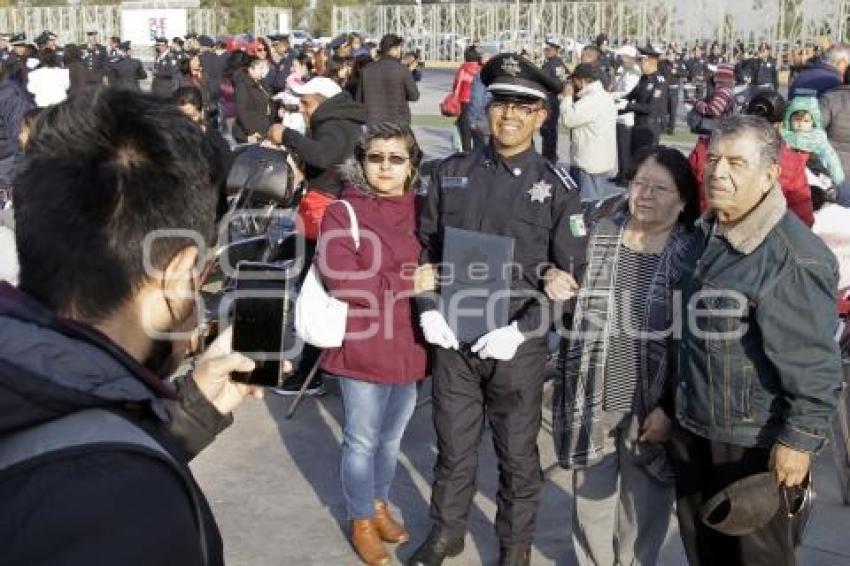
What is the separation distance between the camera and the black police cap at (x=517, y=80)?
401cm

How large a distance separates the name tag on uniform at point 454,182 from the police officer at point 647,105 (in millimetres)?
10263

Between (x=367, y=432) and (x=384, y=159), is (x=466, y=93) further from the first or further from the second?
(x=367, y=432)

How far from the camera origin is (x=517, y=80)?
4027 millimetres

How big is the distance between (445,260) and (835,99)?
524cm

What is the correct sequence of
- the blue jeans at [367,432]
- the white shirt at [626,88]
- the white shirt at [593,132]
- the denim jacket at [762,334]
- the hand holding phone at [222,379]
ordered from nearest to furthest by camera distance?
the hand holding phone at [222,379] < the denim jacket at [762,334] < the blue jeans at [367,432] < the white shirt at [593,132] < the white shirt at [626,88]

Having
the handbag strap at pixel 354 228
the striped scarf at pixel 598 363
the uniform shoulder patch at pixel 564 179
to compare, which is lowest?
the striped scarf at pixel 598 363

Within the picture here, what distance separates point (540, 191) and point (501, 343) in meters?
0.57

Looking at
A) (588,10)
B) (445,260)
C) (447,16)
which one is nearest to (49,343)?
(445,260)

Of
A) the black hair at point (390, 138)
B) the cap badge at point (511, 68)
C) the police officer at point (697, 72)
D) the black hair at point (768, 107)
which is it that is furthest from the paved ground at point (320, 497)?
the police officer at point (697, 72)

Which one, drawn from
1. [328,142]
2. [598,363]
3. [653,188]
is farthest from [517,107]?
[328,142]

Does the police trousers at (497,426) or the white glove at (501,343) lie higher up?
the white glove at (501,343)

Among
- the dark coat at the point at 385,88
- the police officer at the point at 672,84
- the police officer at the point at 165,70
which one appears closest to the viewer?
the dark coat at the point at 385,88

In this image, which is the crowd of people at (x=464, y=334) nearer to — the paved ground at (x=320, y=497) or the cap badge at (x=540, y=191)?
the cap badge at (x=540, y=191)

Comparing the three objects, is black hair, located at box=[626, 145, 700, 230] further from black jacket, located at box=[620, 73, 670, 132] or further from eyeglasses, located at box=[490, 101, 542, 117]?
black jacket, located at box=[620, 73, 670, 132]
